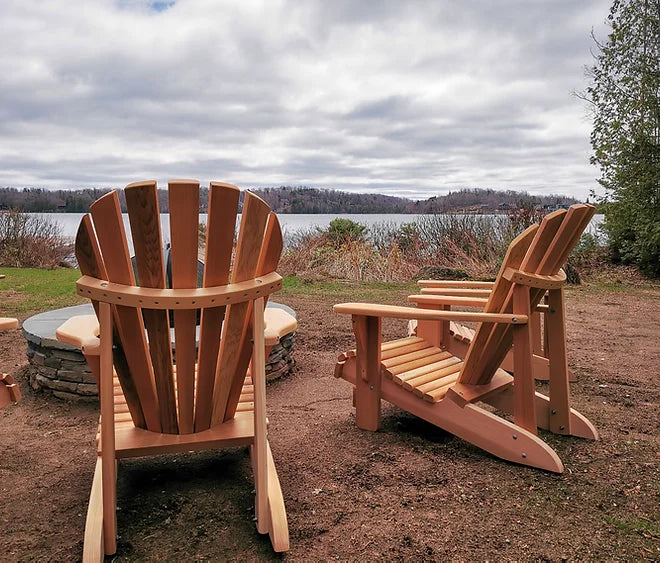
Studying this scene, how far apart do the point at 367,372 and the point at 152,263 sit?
1449mm

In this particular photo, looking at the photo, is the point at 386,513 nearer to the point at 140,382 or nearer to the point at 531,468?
the point at 531,468

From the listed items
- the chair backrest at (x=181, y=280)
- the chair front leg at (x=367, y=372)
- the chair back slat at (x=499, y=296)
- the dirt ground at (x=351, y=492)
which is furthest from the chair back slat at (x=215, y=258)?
the chair back slat at (x=499, y=296)

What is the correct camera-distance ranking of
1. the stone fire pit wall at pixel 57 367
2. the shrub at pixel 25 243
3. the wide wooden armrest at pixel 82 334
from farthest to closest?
the shrub at pixel 25 243
the stone fire pit wall at pixel 57 367
the wide wooden armrest at pixel 82 334

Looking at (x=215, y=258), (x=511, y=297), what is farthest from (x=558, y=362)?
(x=215, y=258)

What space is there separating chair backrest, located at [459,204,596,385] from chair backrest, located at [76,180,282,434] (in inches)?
44.2

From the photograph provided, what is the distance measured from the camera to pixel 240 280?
6.12ft

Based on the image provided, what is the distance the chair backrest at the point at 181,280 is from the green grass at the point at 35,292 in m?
5.06

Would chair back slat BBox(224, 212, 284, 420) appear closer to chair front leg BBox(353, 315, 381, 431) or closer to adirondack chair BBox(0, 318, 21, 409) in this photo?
chair front leg BBox(353, 315, 381, 431)

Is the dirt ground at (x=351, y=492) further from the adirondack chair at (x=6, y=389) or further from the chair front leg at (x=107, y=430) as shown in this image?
the adirondack chair at (x=6, y=389)

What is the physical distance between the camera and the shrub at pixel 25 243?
12.3m

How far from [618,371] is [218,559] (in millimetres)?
3392

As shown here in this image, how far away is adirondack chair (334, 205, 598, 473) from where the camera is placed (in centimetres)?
241

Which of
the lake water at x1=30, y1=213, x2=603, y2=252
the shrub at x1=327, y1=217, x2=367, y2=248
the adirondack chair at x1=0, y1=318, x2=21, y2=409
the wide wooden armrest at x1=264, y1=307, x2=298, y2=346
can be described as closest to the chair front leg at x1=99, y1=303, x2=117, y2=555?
the wide wooden armrest at x1=264, y1=307, x2=298, y2=346

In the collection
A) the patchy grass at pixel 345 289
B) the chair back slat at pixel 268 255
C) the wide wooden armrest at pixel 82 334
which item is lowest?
the patchy grass at pixel 345 289
